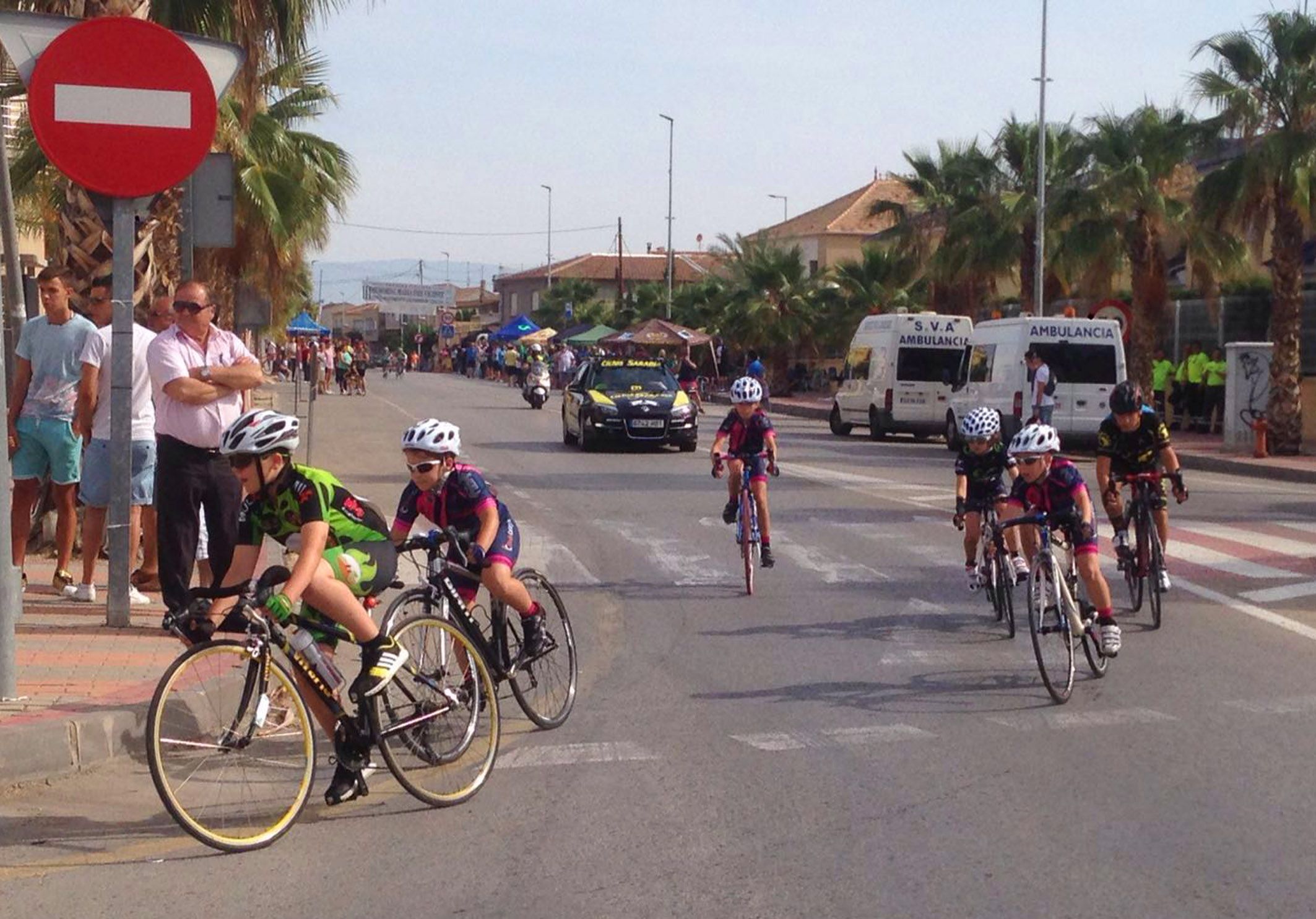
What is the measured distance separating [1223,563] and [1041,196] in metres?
23.6

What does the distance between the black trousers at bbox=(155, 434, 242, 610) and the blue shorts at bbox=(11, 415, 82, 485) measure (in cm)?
133

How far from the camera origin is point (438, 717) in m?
6.53

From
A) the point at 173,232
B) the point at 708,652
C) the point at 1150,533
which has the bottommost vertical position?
the point at 708,652

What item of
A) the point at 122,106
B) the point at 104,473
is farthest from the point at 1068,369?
the point at 122,106

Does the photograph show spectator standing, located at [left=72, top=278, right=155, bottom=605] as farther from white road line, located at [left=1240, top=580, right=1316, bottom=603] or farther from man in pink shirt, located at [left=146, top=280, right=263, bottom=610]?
white road line, located at [left=1240, top=580, right=1316, bottom=603]

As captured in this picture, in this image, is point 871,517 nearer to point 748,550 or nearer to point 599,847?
point 748,550

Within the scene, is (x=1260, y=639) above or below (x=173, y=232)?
below

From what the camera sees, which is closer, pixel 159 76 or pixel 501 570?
pixel 501 570

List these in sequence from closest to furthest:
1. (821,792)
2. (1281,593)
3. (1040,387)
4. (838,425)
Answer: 1. (821,792)
2. (1281,593)
3. (1040,387)
4. (838,425)

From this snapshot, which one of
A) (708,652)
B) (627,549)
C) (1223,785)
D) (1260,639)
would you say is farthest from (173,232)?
(1223,785)

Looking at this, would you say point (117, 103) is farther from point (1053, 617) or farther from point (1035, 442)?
point (1053, 617)

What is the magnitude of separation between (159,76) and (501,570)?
3.15 meters

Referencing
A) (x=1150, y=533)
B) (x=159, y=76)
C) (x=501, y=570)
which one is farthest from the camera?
(x=1150, y=533)

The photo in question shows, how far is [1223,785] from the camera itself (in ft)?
22.3
